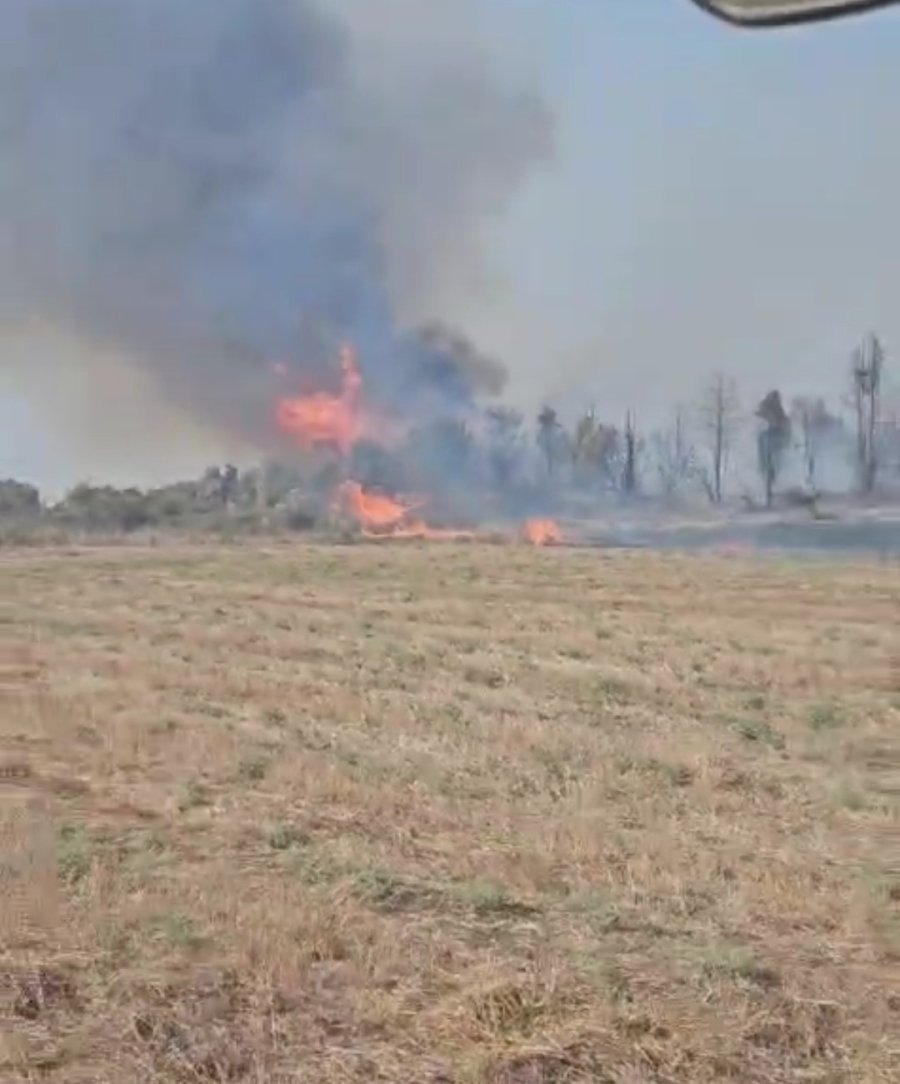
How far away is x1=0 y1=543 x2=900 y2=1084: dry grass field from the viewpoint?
4.73 metres

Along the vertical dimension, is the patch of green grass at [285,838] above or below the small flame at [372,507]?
below

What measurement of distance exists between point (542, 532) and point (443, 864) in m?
35.7

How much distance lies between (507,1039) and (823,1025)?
133 cm

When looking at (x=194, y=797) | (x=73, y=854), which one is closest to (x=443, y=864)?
(x=73, y=854)

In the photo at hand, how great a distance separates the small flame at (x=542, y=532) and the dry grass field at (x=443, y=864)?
2301 centimetres

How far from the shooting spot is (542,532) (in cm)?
4291

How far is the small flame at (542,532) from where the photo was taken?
41.8 meters

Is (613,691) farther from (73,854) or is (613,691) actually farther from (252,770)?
(73,854)

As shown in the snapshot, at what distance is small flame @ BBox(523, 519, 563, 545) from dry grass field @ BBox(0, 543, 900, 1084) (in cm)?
2301

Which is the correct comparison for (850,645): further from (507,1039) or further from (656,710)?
(507,1039)

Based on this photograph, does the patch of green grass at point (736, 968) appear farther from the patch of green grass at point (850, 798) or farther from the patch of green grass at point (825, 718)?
the patch of green grass at point (825, 718)

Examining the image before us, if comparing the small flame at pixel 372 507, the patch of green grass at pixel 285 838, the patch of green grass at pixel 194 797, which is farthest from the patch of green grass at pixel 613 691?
the small flame at pixel 372 507

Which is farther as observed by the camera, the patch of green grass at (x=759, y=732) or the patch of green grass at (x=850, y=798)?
the patch of green grass at (x=759, y=732)

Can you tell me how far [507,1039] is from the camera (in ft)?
15.5
